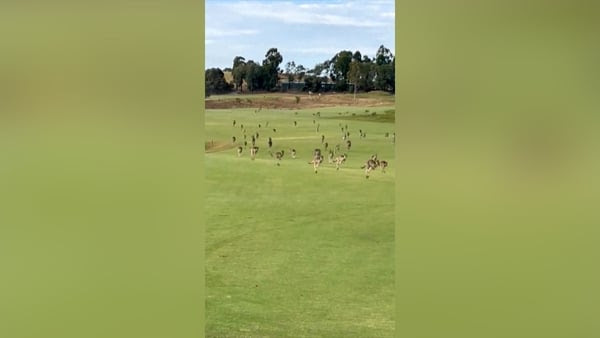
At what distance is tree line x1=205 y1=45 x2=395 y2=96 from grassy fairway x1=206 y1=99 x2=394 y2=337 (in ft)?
0.34

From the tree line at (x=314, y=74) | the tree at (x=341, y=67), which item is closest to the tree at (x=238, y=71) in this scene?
the tree line at (x=314, y=74)

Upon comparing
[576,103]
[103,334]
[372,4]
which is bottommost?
[103,334]

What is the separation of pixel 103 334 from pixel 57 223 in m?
0.43

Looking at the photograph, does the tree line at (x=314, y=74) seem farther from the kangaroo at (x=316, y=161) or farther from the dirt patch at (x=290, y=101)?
the kangaroo at (x=316, y=161)

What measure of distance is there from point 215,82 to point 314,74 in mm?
424

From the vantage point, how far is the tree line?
2.35 m

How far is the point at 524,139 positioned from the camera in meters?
2.10

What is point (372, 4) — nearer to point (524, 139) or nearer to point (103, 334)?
point (524, 139)

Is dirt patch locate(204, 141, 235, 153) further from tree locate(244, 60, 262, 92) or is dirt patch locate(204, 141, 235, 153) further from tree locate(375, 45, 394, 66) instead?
tree locate(375, 45, 394, 66)

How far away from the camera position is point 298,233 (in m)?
2.34

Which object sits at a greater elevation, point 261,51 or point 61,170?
point 261,51

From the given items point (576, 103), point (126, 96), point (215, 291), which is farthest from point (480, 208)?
point (126, 96)

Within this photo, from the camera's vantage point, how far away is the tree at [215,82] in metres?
2.34

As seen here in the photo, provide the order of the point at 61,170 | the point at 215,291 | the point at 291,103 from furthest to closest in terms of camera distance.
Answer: the point at 291,103 < the point at 215,291 < the point at 61,170
